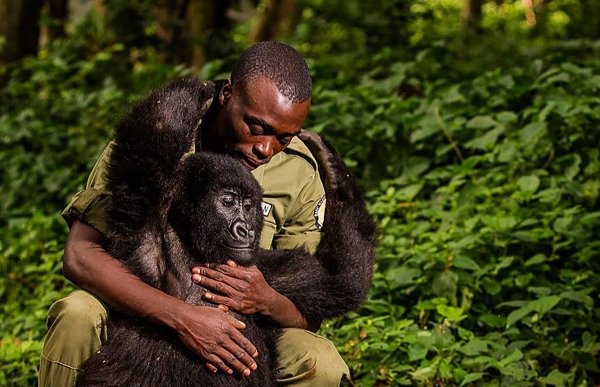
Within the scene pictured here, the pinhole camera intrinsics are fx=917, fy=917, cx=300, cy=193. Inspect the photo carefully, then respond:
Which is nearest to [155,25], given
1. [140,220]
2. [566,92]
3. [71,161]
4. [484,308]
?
[71,161]

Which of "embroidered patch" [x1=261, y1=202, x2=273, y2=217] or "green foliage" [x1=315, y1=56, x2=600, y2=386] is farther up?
"embroidered patch" [x1=261, y1=202, x2=273, y2=217]

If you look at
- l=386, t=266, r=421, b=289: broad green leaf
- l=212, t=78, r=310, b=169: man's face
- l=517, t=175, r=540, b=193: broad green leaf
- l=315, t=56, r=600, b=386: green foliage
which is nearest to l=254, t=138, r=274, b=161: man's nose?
l=212, t=78, r=310, b=169: man's face

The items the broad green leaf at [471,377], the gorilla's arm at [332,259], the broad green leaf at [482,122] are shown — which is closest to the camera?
the gorilla's arm at [332,259]

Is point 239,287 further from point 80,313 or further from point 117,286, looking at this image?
point 80,313

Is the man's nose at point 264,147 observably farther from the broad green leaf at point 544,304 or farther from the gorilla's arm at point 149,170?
the broad green leaf at point 544,304

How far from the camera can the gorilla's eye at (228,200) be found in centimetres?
306

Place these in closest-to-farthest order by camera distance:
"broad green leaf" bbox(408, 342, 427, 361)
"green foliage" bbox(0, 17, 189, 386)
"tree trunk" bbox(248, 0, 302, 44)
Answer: "broad green leaf" bbox(408, 342, 427, 361) → "green foliage" bbox(0, 17, 189, 386) → "tree trunk" bbox(248, 0, 302, 44)

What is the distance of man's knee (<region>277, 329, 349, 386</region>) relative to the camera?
3.01 m

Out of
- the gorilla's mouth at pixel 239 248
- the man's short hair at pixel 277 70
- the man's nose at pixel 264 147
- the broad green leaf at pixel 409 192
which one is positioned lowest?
the broad green leaf at pixel 409 192

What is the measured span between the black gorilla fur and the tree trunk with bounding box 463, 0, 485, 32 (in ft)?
30.2

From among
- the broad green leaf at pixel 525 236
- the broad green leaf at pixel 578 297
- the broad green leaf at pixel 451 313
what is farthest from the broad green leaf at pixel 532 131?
the broad green leaf at pixel 451 313

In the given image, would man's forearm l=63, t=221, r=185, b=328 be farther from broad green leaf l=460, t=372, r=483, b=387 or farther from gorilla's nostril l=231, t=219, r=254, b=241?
broad green leaf l=460, t=372, r=483, b=387

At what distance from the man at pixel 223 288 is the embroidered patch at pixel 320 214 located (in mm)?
300

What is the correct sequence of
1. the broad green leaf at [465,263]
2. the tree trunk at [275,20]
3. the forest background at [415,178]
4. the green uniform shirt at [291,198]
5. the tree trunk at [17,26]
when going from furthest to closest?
the tree trunk at [275,20] < the tree trunk at [17,26] < the broad green leaf at [465,263] < the forest background at [415,178] < the green uniform shirt at [291,198]
